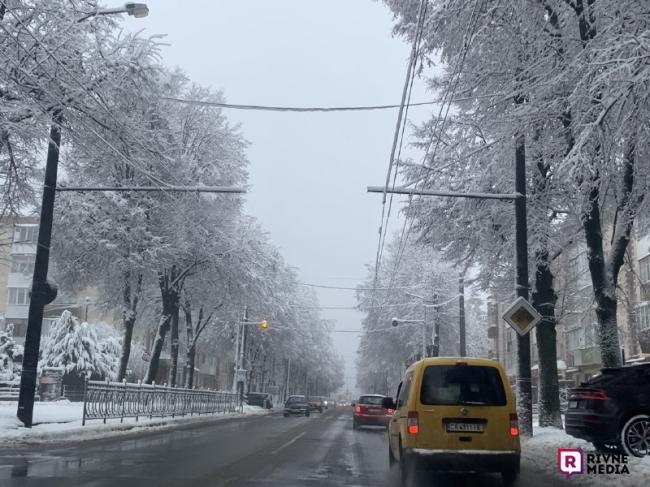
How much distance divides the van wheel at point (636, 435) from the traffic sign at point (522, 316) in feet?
18.3

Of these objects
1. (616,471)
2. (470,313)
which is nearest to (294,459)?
(616,471)

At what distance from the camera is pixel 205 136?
30.9 meters

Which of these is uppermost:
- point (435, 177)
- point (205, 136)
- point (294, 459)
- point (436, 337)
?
point (205, 136)

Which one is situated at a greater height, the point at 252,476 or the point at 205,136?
the point at 205,136

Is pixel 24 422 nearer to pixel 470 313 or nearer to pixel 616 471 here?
pixel 616 471

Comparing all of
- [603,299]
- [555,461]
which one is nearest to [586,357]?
[603,299]

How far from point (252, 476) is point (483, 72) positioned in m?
10.0

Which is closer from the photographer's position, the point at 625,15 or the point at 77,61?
the point at 625,15

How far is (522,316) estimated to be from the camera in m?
16.0

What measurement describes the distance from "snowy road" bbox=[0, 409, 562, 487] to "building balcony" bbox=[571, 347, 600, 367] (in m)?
29.7

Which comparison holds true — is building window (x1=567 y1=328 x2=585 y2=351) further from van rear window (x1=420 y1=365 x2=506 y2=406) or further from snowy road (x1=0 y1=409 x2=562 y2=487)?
van rear window (x1=420 y1=365 x2=506 y2=406)

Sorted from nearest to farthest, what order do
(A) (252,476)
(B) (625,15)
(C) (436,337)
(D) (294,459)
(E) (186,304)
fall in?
1. (B) (625,15)
2. (A) (252,476)
3. (D) (294,459)
4. (E) (186,304)
5. (C) (436,337)

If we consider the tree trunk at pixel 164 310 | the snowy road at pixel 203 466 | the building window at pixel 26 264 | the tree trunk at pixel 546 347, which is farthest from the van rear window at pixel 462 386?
the tree trunk at pixel 164 310

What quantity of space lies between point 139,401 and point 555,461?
16.8m
